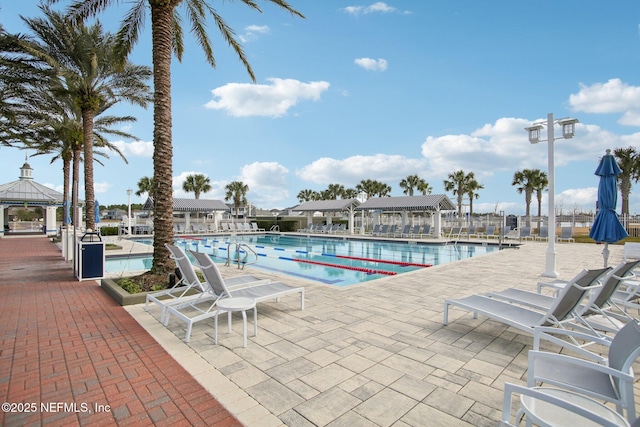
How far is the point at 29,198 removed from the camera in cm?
2461

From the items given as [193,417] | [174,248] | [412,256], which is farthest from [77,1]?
[412,256]

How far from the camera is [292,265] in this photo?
12.8 metres

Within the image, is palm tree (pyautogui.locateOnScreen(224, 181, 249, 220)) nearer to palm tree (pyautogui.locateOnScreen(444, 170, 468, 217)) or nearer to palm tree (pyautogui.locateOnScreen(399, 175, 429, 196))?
palm tree (pyautogui.locateOnScreen(399, 175, 429, 196))

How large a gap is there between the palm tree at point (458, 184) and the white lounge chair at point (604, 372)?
134 ft

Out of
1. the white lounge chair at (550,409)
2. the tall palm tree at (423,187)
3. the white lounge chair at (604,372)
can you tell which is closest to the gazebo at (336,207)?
the tall palm tree at (423,187)

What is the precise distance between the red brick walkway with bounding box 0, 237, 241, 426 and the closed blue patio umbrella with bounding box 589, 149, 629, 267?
25.3 feet

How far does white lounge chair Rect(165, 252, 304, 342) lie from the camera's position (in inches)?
159

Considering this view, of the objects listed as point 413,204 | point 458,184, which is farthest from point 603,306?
point 458,184

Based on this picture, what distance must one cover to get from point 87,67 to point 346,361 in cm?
1420

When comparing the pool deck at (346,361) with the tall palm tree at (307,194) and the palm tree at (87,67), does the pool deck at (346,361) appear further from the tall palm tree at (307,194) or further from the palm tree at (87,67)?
the tall palm tree at (307,194)

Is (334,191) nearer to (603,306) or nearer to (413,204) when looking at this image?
(413,204)

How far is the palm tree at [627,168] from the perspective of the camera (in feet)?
93.9

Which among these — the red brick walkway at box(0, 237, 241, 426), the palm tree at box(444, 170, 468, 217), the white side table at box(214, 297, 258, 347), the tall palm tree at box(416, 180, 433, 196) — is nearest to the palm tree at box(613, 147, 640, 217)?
the palm tree at box(444, 170, 468, 217)

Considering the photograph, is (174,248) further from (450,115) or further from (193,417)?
(450,115)
